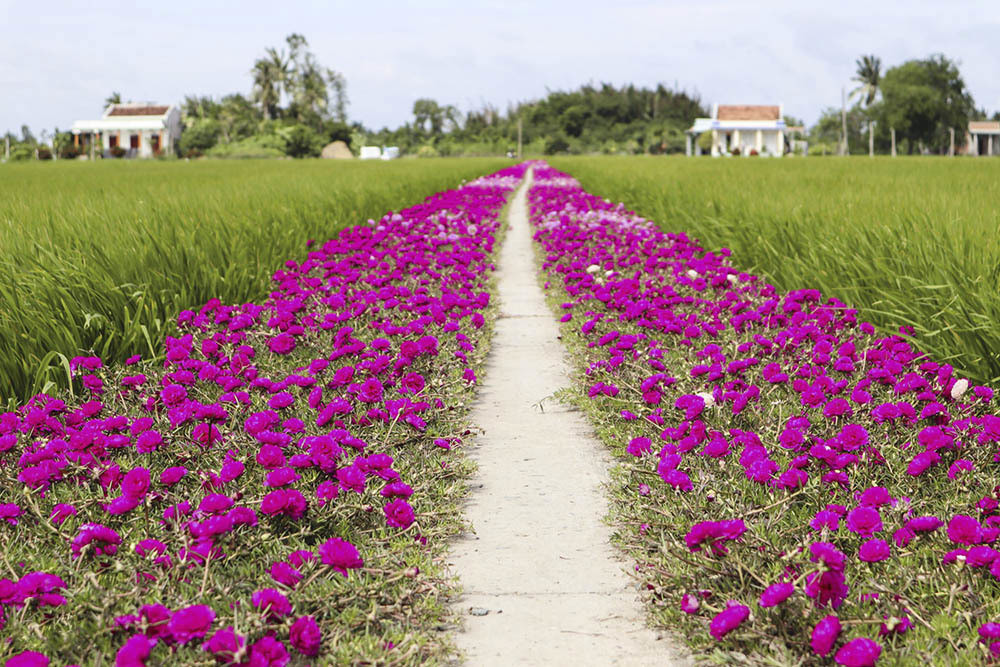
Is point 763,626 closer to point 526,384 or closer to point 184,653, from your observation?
point 184,653

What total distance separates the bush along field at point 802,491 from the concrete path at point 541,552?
96 millimetres

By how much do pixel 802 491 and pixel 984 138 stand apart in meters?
106

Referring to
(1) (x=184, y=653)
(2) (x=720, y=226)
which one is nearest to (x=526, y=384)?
(1) (x=184, y=653)

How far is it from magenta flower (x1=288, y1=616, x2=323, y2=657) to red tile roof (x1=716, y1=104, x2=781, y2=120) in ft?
270

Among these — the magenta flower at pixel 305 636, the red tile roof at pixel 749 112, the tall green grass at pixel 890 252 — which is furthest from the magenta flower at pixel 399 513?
the red tile roof at pixel 749 112

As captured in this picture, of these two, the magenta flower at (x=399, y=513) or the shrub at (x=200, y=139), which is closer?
the magenta flower at (x=399, y=513)

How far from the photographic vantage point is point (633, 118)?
8862 centimetres

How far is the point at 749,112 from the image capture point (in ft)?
261

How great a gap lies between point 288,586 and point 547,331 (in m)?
3.93

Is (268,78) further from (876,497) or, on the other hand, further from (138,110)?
(876,497)

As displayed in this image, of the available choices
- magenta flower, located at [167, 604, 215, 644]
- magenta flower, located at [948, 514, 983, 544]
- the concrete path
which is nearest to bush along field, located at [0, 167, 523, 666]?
magenta flower, located at [167, 604, 215, 644]

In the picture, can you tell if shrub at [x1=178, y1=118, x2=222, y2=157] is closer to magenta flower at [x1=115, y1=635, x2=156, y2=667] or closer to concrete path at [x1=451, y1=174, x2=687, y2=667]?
concrete path at [x1=451, y1=174, x2=687, y2=667]

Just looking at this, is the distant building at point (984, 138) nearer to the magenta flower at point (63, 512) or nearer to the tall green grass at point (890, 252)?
the tall green grass at point (890, 252)

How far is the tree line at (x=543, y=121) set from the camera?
6331cm
